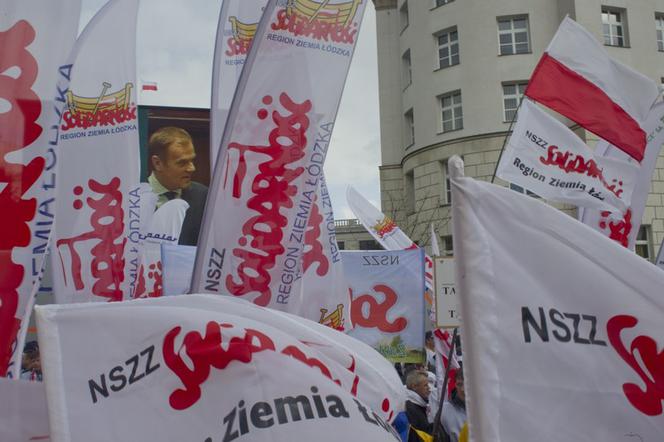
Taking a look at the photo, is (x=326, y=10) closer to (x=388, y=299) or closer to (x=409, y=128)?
(x=388, y=299)

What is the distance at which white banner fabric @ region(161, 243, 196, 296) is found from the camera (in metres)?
8.57

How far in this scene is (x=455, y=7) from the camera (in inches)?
1063

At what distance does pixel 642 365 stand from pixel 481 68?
25.1 metres

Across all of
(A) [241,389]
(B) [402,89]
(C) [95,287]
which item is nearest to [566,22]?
(C) [95,287]

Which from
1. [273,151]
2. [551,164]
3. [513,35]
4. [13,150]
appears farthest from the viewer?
[513,35]

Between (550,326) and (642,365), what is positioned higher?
(550,326)

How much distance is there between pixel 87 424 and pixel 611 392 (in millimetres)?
1663

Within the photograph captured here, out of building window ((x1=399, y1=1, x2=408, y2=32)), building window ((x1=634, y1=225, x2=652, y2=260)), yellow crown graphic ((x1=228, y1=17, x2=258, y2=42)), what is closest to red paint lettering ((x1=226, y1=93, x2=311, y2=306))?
yellow crown graphic ((x1=228, y1=17, x2=258, y2=42))

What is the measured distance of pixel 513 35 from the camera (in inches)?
1045

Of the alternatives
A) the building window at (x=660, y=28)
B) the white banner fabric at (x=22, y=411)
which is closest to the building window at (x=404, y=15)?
the building window at (x=660, y=28)

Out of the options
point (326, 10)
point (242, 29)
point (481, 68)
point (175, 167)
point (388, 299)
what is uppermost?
point (481, 68)

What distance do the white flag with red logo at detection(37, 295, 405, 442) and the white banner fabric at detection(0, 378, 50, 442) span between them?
0.27 meters

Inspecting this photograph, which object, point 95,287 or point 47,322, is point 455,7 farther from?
point 47,322

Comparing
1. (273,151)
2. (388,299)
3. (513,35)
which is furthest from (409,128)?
(273,151)
